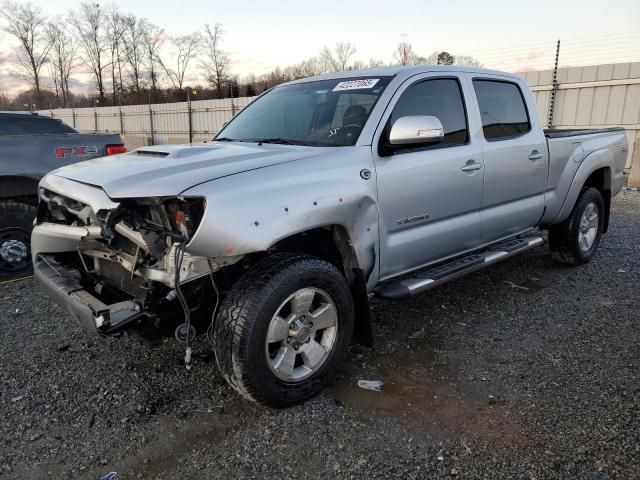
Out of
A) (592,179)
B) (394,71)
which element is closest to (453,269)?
(394,71)

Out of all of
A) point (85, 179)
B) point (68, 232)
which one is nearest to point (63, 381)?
point (68, 232)

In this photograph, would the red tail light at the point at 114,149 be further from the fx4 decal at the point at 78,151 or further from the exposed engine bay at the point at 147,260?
the exposed engine bay at the point at 147,260

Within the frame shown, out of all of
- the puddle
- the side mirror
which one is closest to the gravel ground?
the puddle

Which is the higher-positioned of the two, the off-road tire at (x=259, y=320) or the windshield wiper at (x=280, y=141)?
the windshield wiper at (x=280, y=141)

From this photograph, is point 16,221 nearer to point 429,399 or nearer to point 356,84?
point 356,84

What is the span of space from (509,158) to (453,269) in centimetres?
115

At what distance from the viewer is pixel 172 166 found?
2859 millimetres

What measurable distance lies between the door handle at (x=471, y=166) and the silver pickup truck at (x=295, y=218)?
0.05ft

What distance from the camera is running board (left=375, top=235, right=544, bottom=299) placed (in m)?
3.42

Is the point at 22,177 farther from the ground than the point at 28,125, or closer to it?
closer to it

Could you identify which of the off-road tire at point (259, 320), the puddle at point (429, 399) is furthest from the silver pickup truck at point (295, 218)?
the puddle at point (429, 399)

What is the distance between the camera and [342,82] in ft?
12.6

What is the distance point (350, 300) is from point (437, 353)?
3.15 ft

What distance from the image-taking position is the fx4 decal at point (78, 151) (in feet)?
17.6
